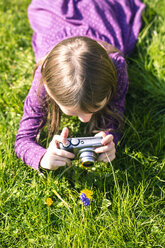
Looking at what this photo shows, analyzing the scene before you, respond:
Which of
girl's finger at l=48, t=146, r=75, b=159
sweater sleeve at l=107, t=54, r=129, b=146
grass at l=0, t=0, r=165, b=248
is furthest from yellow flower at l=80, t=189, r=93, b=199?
sweater sleeve at l=107, t=54, r=129, b=146

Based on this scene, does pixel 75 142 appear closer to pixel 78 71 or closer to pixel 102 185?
pixel 78 71

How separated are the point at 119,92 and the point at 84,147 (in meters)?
0.73

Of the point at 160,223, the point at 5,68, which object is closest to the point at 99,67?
the point at 160,223

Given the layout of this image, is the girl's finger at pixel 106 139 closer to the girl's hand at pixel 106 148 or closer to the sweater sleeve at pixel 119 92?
the girl's hand at pixel 106 148

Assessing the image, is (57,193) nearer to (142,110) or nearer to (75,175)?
(75,175)

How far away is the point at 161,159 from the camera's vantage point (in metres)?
→ 2.07

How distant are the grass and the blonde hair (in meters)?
0.44

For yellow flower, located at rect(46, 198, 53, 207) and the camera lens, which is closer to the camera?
the camera lens

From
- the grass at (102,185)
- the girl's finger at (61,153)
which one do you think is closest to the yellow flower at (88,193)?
the grass at (102,185)

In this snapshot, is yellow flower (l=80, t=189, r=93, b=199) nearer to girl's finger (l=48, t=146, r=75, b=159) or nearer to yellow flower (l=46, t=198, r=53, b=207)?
yellow flower (l=46, t=198, r=53, b=207)

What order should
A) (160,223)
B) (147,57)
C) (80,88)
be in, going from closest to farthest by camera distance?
1. (80,88)
2. (160,223)
3. (147,57)

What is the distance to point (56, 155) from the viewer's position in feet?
5.52

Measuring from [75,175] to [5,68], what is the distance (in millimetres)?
1446

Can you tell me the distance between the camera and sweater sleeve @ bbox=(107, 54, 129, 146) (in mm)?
2018
